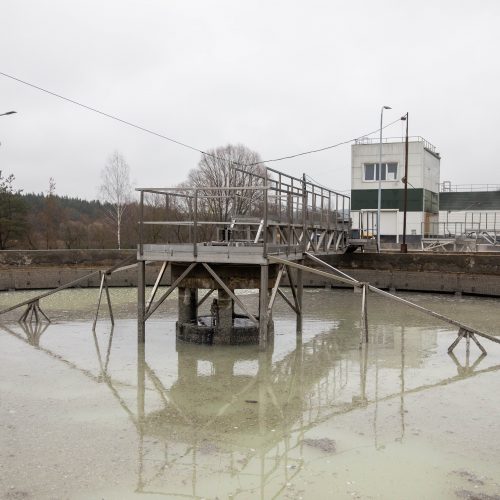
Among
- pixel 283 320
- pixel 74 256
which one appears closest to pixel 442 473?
pixel 283 320

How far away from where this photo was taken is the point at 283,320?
1487cm

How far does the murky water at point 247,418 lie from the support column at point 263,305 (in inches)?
12.7

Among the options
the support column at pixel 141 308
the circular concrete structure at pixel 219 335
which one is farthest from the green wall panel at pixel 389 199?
the support column at pixel 141 308

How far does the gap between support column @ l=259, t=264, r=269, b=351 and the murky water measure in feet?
1.06

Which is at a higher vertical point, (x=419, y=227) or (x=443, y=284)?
(x=419, y=227)

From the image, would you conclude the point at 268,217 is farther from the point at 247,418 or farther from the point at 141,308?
the point at 247,418

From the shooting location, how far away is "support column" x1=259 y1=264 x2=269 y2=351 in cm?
1070

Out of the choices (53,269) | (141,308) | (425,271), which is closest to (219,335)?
(141,308)

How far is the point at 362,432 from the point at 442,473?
1244 mm

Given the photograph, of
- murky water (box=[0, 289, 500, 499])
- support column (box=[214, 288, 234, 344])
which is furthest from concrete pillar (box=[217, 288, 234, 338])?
murky water (box=[0, 289, 500, 499])

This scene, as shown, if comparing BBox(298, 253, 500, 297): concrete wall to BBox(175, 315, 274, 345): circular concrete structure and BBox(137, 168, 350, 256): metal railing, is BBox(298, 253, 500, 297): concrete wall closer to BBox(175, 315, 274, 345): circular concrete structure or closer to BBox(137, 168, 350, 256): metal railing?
BBox(137, 168, 350, 256): metal railing

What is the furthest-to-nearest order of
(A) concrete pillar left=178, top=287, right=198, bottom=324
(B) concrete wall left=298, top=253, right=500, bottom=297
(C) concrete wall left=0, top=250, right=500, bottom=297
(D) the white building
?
1. (D) the white building
2. (C) concrete wall left=0, top=250, right=500, bottom=297
3. (B) concrete wall left=298, top=253, right=500, bottom=297
4. (A) concrete pillar left=178, top=287, right=198, bottom=324

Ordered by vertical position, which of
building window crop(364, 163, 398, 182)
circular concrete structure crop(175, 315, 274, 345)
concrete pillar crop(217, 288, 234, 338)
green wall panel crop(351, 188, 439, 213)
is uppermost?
building window crop(364, 163, 398, 182)

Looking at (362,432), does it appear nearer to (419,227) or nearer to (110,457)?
(110,457)
